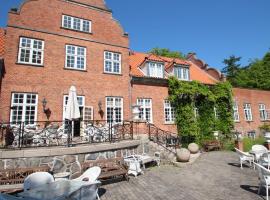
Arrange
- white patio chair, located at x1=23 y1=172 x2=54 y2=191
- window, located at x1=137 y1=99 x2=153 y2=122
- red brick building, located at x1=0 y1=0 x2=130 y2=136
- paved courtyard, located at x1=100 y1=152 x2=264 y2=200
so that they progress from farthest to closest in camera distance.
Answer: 1. window, located at x1=137 y1=99 x2=153 y2=122
2. red brick building, located at x1=0 y1=0 x2=130 y2=136
3. paved courtyard, located at x1=100 y1=152 x2=264 y2=200
4. white patio chair, located at x1=23 y1=172 x2=54 y2=191

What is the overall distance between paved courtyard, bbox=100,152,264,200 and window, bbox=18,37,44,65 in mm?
10214

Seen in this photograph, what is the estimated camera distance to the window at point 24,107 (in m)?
13.0

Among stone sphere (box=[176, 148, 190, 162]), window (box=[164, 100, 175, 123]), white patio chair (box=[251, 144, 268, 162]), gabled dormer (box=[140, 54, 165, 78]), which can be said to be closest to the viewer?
white patio chair (box=[251, 144, 268, 162])

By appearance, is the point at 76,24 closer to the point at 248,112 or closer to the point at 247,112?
the point at 247,112

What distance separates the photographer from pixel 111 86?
16500 millimetres

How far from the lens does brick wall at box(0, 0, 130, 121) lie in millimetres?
13531

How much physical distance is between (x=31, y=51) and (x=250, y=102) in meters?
25.4

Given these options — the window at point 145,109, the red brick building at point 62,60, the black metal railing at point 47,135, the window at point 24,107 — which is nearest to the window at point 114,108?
the red brick building at point 62,60

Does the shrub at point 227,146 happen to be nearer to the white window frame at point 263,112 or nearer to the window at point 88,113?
the window at point 88,113

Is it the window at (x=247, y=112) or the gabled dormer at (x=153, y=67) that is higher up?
the gabled dormer at (x=153, y=67)

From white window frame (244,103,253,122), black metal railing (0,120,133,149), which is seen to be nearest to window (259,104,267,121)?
white window frame (244,103,253,122)

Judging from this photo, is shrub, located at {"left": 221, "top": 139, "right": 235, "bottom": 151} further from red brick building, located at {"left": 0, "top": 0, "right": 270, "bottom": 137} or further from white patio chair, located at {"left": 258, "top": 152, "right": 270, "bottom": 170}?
white patio chair, located at {"left": 258, "top": 152, "right": 270, "bottom": 170}

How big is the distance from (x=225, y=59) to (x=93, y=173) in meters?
58.7

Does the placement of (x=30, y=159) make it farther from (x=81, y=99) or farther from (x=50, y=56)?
(x=50, y=56)
